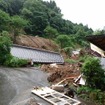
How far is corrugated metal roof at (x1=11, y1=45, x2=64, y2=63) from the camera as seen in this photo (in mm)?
27608

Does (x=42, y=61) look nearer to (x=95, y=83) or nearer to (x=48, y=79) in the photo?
(x=48, y=79)

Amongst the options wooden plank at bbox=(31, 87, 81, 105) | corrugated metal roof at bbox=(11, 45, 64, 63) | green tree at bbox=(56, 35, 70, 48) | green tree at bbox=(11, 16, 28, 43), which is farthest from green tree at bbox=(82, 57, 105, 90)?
green tree at bbox=(56, 35, 70, 48)

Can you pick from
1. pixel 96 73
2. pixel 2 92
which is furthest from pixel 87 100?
pixel 2 92

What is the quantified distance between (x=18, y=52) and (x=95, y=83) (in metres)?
14.8

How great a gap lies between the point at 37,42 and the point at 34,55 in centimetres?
1596

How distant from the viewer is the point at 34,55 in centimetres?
2856

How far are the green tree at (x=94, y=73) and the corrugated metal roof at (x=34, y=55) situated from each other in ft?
42.4

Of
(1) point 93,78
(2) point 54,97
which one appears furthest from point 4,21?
(2) point 54,97

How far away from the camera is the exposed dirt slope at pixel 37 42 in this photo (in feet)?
136

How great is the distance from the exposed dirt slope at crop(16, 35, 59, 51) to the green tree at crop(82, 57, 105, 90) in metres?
26.0

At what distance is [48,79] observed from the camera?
19250 millimetres

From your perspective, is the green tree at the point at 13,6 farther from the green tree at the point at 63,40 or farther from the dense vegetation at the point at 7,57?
the dense vegetation at the point at 7,57

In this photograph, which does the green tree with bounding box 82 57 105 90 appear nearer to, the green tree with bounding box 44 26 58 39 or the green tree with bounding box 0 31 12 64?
the green tree with bounding box 0 31 12 64

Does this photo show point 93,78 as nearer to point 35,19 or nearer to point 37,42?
point 37,42
